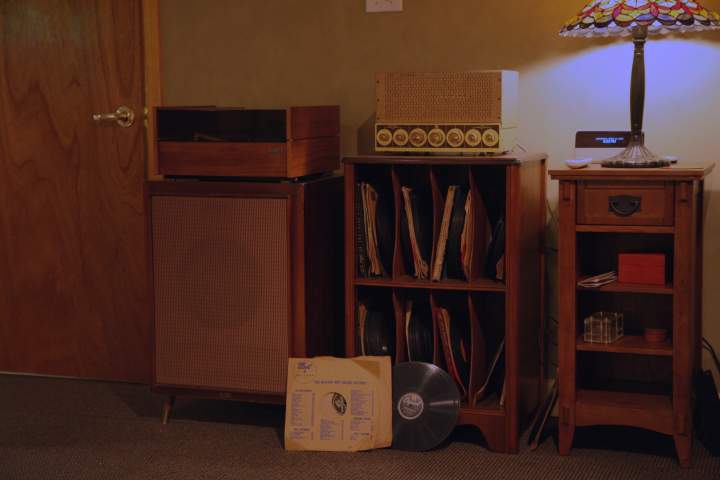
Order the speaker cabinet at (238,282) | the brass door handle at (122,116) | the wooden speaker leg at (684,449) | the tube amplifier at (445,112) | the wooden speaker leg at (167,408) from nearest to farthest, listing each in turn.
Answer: the wooden speaker leg at (684,449)
the tube amplifier at (445,112)
the speaker cabinet at (238,282)
the wooden speaker leg at (167,408)
the brass door handle at (122,116)

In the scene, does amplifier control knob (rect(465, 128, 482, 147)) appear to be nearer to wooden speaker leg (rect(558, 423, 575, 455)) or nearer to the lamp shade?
the lamp shade

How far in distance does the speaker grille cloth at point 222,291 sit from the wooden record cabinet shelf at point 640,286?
804 millimetres

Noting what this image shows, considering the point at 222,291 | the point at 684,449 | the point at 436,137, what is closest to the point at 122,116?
the point at 222,291

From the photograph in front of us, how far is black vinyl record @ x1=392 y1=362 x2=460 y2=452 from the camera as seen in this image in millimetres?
2762

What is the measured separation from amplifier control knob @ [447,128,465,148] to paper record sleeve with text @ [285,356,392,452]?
64cm

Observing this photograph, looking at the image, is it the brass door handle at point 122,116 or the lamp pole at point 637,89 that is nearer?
the lamp pole at point 637,89

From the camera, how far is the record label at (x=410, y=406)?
278 centimetres

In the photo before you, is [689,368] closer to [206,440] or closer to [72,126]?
[206,440]

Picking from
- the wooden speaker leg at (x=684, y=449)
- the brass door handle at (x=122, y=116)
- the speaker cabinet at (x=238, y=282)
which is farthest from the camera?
the brass door handle at (x=122, y=116)

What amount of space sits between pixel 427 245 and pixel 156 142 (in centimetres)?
86

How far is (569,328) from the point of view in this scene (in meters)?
2.70

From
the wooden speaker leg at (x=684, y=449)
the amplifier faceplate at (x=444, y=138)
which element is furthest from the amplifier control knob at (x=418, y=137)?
the wooden speaker leg at (x=684, y=449)

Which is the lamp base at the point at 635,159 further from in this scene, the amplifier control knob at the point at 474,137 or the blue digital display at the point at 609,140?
the amplifier control knob at the point at 474,137

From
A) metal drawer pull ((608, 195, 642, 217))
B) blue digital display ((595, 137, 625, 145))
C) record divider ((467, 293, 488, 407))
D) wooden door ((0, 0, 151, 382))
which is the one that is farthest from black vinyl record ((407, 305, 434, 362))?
wooden door ((0, 0, 151, 382))
